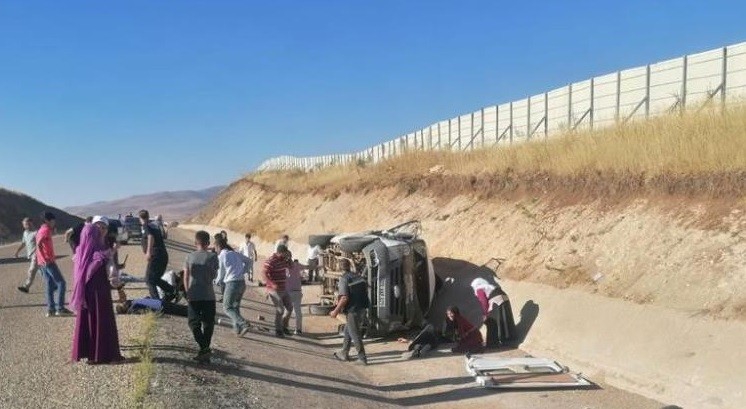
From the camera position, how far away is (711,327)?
9.91 metres

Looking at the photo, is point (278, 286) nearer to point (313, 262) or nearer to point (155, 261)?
point (155, 261)

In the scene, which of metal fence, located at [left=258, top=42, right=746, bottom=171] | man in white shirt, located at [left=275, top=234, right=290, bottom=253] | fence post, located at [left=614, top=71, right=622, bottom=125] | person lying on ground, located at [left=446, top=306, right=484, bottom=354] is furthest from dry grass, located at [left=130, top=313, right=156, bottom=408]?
fence post, located at [left=614, top=71, right=622, bottom=125]

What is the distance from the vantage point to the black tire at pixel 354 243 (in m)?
16.0

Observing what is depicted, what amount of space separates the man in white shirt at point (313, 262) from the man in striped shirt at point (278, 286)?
4.95 m

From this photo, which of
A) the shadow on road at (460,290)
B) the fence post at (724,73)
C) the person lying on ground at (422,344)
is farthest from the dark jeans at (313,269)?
the fence post at (724,73)

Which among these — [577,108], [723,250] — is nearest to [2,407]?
[723,250]

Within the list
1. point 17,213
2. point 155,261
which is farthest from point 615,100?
point 17,213

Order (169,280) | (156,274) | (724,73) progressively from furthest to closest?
(724,73) → (169,280) → (156,274)

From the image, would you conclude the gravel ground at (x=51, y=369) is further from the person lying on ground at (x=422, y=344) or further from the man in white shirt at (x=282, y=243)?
the person lying on ground at (x=422, y=344)

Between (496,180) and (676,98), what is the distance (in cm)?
546

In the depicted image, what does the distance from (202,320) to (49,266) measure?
4.78 metres

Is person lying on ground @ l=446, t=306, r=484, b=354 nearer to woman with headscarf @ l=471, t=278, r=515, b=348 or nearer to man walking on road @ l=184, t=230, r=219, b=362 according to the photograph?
woman with headscarf @ l=471, t=278, r=515, b=348

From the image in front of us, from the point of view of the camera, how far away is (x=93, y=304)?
9117 millimetres

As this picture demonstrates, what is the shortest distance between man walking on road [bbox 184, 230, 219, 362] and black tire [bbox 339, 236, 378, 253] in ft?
20.0
